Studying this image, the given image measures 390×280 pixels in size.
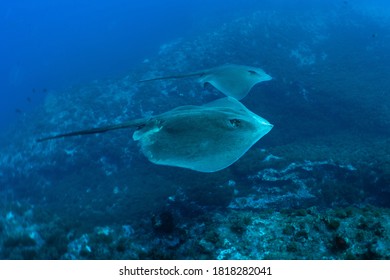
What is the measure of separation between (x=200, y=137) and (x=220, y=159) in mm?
711

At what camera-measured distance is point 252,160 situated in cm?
1134

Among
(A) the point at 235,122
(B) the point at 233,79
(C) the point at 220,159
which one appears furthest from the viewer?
(B) the point at 233,79

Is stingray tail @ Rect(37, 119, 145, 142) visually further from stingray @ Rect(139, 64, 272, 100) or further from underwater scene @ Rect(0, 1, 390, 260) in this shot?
stingray @ Rect(139, 64, 272, 100)

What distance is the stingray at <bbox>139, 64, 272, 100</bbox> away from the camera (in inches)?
359

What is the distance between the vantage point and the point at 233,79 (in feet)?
30.8

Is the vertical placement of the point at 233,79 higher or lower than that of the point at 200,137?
lower

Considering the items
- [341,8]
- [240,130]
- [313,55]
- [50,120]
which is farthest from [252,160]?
[341,8]

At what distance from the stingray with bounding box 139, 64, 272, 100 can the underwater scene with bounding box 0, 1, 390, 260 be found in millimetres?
51

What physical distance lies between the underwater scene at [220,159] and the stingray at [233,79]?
51mm

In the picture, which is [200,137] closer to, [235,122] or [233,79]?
[235,122]

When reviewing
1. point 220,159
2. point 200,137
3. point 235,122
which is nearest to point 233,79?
point 235,122

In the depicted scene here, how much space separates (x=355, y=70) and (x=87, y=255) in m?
19.7

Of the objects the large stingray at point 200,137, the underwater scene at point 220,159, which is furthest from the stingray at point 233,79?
the large stingray at point 200,137
